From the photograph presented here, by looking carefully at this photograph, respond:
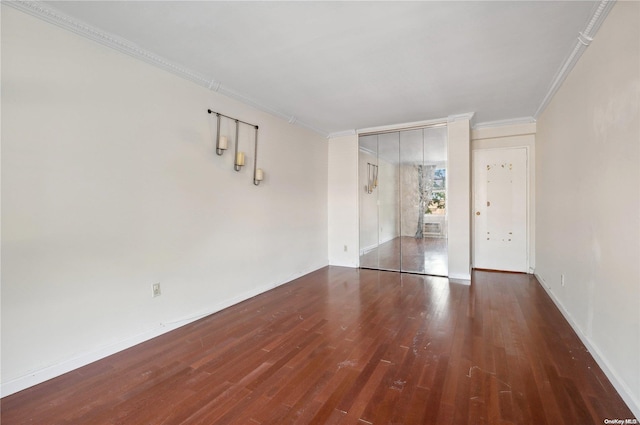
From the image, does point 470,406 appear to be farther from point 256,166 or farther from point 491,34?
point 256,166

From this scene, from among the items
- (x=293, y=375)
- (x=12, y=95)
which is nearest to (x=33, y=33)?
(x=12, y=95)

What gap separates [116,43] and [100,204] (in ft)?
4.24

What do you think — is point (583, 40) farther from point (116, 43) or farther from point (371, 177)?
point (116, 43)

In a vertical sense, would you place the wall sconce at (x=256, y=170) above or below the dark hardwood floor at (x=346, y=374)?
above

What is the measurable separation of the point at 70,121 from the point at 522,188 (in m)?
5.76

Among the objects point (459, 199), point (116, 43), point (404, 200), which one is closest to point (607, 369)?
point (459, 199)

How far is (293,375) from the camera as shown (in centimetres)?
195

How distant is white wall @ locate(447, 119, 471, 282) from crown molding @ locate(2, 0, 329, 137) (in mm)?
3004

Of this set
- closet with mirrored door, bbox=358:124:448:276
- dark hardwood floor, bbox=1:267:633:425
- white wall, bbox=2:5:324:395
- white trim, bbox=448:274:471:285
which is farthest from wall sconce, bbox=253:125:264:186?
white trim, bbox=448:274:471:285

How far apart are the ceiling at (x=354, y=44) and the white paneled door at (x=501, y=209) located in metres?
1.37

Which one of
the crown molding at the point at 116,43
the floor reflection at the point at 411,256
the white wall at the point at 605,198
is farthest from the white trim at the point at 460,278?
the crown molding at the point at 116,43

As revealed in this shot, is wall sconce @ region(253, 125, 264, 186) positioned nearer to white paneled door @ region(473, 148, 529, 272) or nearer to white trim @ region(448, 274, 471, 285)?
white trim @ region(448, 274, 471, 285)

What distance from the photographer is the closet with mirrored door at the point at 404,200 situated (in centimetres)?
448

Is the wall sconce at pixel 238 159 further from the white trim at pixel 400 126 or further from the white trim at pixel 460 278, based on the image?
the white trim at pixel 460 278
